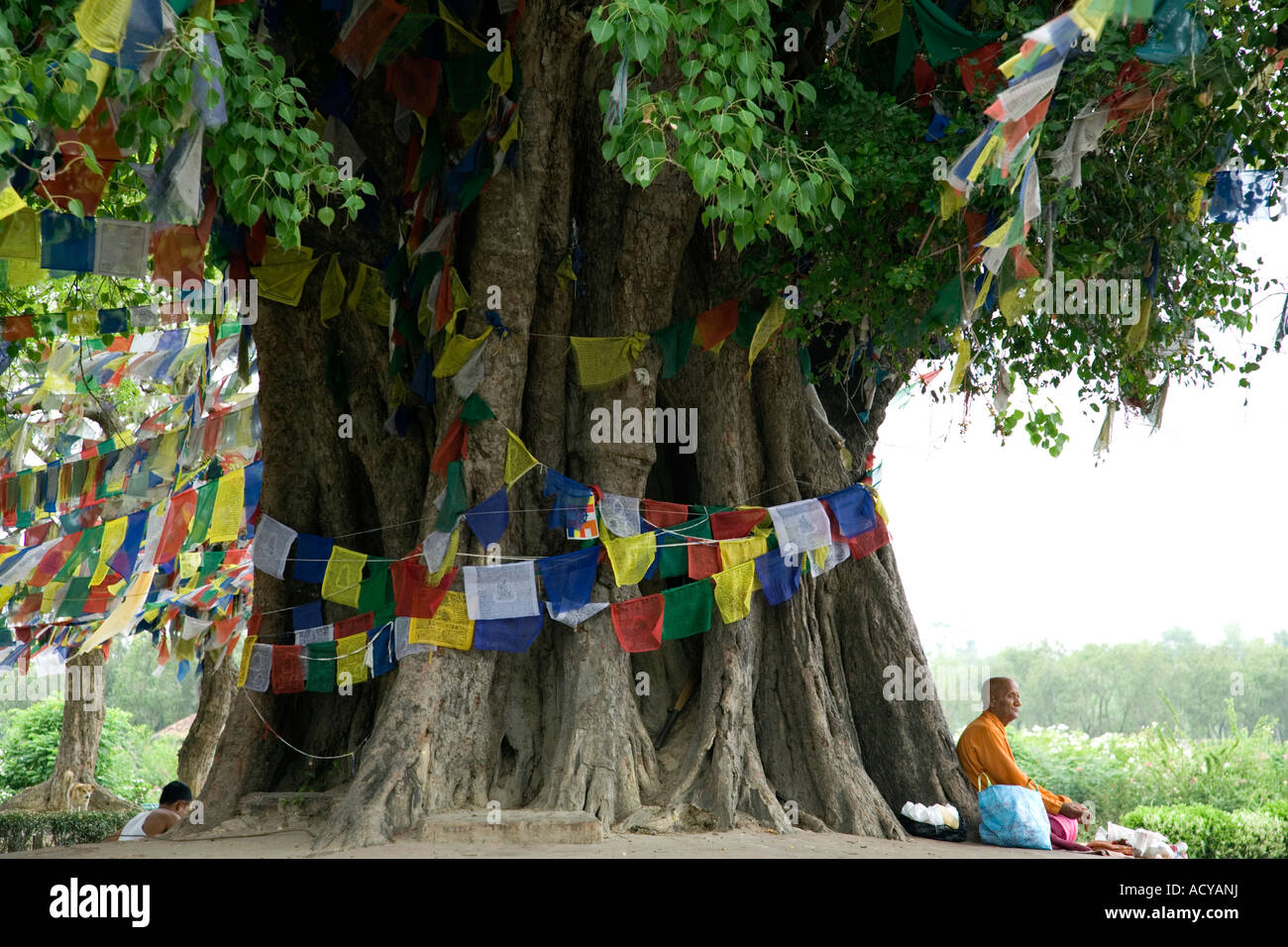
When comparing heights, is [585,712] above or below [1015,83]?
below

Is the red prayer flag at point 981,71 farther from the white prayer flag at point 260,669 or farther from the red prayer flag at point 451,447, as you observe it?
the white prayer flag at point 260,669

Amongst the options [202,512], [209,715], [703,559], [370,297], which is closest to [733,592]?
[703,559]

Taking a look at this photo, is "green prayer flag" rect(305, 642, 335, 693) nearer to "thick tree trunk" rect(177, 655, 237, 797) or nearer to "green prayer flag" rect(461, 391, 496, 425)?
"green prayer flag" rect(461, 391, 496, 425)

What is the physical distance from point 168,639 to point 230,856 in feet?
39.4

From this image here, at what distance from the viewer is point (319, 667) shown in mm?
7852

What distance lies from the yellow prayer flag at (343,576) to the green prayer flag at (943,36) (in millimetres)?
4633

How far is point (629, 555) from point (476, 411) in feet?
4.25

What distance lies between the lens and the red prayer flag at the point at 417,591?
702 centimetres

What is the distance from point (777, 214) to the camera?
5.88 meters

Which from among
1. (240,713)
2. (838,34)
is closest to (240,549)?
(240,713)

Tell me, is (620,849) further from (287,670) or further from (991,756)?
(287,670)

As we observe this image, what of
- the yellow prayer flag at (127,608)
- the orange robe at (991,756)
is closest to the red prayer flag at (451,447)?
the orange robe at (991,756)

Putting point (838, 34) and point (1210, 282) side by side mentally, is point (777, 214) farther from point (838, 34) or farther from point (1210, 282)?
point (1210, 282)

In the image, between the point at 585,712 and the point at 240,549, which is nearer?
the point at 585,712
